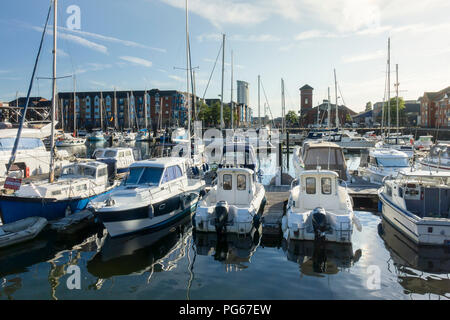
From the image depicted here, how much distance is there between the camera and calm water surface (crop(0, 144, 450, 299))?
9.75m

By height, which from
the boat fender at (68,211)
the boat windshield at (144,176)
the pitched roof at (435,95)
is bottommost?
the boat fender at (68,211)

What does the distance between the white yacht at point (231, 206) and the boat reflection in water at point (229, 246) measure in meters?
0.38

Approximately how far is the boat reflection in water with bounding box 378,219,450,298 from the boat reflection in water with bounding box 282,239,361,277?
58.8 inches

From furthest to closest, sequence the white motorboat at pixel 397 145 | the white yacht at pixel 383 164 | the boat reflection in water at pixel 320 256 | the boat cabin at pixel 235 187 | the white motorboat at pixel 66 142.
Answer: the white motorboat at pixel 66 142, the white motorboat at pixel 397 145, the white yacht at pixel 383 164, the boat cabin at pixel 235 187, the boat reflection in water at pixel 320 256

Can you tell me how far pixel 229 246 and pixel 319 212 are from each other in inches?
150

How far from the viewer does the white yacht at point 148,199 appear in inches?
523

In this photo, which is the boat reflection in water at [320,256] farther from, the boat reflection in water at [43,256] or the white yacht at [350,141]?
the white yacht at [350,141]

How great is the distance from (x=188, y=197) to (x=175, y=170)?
1560 millimetres

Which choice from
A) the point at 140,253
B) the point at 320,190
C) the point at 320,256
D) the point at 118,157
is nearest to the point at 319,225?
the point at 320,256

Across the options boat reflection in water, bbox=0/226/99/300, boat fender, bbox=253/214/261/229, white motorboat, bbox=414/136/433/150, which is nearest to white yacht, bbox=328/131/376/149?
white motorboat, bbox=414/136/433/150

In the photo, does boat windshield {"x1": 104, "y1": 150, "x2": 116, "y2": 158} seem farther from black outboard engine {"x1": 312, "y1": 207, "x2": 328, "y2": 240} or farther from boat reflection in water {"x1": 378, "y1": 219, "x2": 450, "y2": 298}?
boat reflection in water {"x1": 378, "y1": 219, "x2": 450, "y2": 298}

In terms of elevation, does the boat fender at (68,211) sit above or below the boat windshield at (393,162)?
below

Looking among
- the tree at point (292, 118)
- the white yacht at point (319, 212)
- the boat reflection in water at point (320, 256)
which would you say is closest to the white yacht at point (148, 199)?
the white yacht at point (319, 212)
